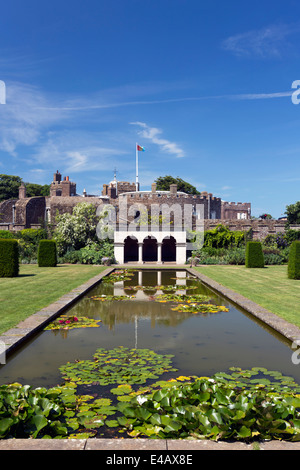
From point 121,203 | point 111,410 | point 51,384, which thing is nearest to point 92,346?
point 51,384

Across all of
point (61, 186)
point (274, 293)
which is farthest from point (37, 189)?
point (274, 293)

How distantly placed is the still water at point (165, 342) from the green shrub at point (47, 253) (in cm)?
1098

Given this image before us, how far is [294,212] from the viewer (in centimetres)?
3675

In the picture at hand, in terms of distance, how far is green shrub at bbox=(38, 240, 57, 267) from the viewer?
19.7 m

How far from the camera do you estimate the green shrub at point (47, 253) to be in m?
19.7

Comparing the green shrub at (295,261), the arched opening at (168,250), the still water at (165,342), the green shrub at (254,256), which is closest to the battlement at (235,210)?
the arched opening at (168,250)

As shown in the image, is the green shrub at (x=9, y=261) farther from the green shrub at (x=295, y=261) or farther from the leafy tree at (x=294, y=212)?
the leafy tree at (x=294, y=212)

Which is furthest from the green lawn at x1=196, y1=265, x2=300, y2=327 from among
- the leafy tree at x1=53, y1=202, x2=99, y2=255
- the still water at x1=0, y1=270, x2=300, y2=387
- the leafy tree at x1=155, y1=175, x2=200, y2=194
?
the leafy tree at x1=155, y1=175, x2=200, y2=194

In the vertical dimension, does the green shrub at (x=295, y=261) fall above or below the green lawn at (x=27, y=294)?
above

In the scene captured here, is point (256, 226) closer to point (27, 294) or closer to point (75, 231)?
point (75, 231)

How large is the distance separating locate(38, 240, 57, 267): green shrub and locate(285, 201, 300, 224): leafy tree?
23705 millimetres

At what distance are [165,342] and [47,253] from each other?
573 inches
